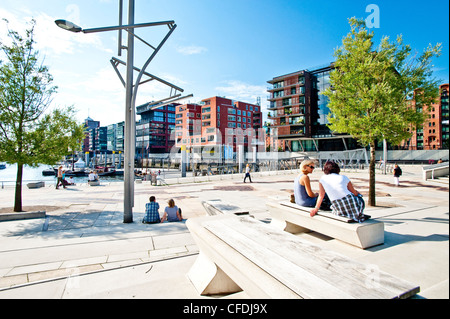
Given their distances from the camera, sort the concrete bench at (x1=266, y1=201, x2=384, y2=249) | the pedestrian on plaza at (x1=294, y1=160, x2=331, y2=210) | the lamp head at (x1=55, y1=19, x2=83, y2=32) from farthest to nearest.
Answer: the lamp head at (x1=55, y1=19, x2=83, y2=32), the pedestrian on plaza at (x1=294, y1=160, x2=331, y2=210), the concrete bench at (x1=266, y1=201, x2=384, y2=249)

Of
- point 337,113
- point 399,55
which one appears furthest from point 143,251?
point 399,55

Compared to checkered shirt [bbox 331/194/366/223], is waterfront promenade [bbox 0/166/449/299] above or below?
below

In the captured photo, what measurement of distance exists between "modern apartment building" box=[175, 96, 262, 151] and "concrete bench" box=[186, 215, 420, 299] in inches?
2449

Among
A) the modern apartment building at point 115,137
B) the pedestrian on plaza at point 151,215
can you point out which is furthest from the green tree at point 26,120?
the modern apartment building at point 115,137

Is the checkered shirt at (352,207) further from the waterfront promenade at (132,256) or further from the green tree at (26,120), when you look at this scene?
the green tree at (26,120)

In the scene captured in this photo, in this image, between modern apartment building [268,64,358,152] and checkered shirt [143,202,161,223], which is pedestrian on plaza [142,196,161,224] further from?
modern apartment building [268,64,358,152]

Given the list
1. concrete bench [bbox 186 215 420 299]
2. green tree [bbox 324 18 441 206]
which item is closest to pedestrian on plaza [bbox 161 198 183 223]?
concrete bench [bbox 186 215 420 299]

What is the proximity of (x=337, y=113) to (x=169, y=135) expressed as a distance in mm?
93503

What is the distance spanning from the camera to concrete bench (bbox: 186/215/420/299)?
1.60 m

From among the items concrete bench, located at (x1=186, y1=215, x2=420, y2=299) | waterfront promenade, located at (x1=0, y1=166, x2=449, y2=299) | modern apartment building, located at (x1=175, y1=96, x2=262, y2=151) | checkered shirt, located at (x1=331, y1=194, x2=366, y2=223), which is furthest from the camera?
modern apartment building, located at (x1=175, y1=96, x2=262, y2=151)

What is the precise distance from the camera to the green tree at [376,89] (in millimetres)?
7484

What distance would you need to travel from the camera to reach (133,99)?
7.89 meters

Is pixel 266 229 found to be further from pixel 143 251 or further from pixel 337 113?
pixel 337 113

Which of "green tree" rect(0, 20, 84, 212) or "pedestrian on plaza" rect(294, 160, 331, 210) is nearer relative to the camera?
"pedestrian on plaza" rect(294, 160, 331, 210)
